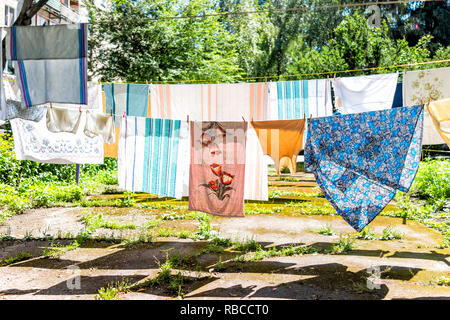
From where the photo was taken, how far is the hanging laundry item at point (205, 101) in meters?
6.55

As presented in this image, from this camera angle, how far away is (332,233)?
5.36 metres

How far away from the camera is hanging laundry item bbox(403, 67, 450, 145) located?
5.61m

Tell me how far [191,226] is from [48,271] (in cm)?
232

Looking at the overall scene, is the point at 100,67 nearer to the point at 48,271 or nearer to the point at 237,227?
the point at 237,227

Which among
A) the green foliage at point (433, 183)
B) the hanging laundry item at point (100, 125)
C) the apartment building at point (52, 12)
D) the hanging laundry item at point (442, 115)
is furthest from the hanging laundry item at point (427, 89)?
the apartment building at point (52, 12)

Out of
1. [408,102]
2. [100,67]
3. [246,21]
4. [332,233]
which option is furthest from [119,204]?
[246,21]

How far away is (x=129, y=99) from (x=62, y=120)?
1.84m

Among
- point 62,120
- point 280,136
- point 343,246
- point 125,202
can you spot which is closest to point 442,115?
point 280,136

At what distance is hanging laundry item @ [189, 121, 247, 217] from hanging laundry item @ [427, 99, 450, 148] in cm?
198

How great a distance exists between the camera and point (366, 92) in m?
6.05

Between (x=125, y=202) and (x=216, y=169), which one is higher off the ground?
(x=216, y=169)

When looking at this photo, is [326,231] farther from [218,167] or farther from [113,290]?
[113,290]

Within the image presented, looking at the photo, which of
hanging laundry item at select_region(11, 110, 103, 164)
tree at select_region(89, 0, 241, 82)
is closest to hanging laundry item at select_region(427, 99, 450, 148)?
hanging laundry item at select_region(11, 110, 103, 164)

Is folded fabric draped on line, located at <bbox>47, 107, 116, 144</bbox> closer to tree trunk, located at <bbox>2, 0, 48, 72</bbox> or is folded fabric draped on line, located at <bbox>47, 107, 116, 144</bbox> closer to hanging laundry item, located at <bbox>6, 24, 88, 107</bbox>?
hanging laundry item, located at <bbox>6, 24, 88, 107</bbox>
